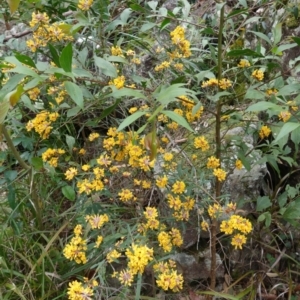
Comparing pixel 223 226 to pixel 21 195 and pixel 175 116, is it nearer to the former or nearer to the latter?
pixel 175 116

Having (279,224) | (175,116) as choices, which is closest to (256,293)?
(279,224)

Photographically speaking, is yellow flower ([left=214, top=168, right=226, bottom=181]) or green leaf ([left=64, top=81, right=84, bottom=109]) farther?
yellow flower ([left=214, top=168, right=226, bottom=181])

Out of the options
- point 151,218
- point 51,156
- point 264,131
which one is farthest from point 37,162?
point 264,131

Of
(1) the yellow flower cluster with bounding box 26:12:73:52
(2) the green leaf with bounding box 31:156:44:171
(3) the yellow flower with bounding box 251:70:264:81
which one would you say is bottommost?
(2) the green leaf with bounding box 31:156:44:171

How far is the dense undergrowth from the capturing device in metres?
1.05

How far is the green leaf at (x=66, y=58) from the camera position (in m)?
0.75

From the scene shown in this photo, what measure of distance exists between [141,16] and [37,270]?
93 centimetres

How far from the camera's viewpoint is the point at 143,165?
109 centimetres

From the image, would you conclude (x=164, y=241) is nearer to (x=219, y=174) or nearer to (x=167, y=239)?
(x=167, y=239)

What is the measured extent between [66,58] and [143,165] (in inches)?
16.1

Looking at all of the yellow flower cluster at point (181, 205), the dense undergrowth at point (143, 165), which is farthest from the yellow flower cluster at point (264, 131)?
the yellow flower cluster at point (181, 205)

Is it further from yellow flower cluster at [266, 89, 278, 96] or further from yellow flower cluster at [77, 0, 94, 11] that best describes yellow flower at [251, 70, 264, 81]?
yellow flower cluster at [77, 0, 94, 11]

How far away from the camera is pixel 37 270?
4.75 ft

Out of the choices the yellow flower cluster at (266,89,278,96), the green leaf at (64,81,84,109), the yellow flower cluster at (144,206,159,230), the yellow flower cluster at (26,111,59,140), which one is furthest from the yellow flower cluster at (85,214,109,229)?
the yellow flower cluster at (266,89,278,96)
